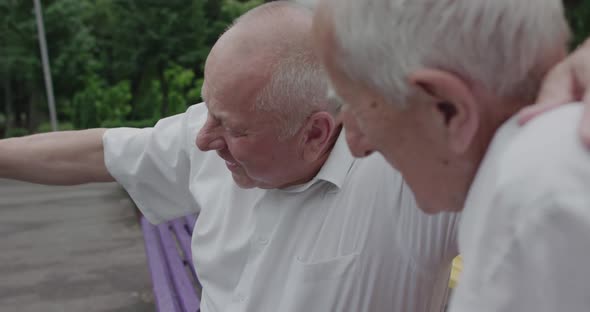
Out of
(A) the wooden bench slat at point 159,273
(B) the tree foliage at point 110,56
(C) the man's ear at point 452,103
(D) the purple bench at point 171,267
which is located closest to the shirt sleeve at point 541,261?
(C) the man's ear at point 452,103

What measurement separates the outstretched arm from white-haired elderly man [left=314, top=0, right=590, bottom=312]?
1.57 metres

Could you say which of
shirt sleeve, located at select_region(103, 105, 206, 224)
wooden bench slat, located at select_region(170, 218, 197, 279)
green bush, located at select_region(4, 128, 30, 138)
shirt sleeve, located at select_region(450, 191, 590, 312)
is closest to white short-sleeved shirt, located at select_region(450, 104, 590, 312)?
shirt sleeve, located at select_region(450, 191, 590, 312)

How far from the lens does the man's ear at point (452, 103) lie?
780 millimetres

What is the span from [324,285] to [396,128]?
85 cm

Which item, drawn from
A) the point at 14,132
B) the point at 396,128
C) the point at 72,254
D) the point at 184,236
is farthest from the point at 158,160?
the point at 14,132

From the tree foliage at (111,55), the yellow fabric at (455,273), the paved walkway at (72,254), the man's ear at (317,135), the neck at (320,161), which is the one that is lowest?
the tree foliage at (111,55)

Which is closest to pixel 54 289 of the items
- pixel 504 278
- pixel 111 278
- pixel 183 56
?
pixel 111 278

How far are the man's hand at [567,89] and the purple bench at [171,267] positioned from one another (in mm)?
2444

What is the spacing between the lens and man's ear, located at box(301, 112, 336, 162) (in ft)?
5.65

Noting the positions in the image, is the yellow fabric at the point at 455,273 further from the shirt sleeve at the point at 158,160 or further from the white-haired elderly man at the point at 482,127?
the white-haired elderly man at the point at 482,127

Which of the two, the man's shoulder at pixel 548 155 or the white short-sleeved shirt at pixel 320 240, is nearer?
the man's shoulder at pixel 548 155

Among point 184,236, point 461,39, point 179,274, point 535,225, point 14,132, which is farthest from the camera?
point 14,132

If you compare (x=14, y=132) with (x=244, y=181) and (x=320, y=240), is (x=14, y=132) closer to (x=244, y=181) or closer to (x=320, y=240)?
(x=244, y=181)

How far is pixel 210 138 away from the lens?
1.77 m
